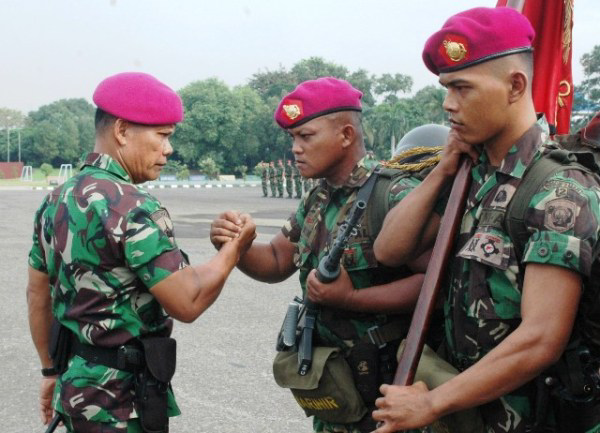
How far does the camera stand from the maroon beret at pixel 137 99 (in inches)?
88.1

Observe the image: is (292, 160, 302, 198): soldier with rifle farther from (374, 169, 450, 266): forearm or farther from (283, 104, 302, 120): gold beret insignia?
(374, 169, 450, 266): forearm

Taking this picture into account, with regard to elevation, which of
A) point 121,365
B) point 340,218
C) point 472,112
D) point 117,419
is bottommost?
point 117,419

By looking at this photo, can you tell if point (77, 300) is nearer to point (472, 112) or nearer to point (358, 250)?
point (358, 250)

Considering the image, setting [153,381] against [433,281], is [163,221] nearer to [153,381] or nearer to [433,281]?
[153,381]

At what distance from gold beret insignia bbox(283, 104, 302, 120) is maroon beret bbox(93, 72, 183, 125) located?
39cm

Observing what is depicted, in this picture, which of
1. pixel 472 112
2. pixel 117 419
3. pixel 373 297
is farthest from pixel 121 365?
pixel 472 112

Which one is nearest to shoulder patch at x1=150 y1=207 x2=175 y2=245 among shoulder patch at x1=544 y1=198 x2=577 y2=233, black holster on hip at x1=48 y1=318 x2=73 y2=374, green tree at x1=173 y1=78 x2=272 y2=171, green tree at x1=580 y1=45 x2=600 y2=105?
black holster on hip at x1=48 y1=318 x2=73 y2=374

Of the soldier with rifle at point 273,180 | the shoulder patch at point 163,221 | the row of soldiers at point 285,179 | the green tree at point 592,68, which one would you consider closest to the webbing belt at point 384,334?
the shoulder patch at point 163,221

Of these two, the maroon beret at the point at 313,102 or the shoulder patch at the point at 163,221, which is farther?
the maroon beret at the point at 313,102

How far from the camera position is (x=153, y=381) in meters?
2.25

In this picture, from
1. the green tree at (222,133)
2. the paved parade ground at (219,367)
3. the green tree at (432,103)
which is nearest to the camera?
the paved parade ground at (219,367)

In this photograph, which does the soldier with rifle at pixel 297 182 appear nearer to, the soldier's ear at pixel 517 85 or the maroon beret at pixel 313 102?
the maroon beret at pixel 313 102

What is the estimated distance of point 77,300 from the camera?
7.26ft

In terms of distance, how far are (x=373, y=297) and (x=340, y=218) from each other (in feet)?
1.08
